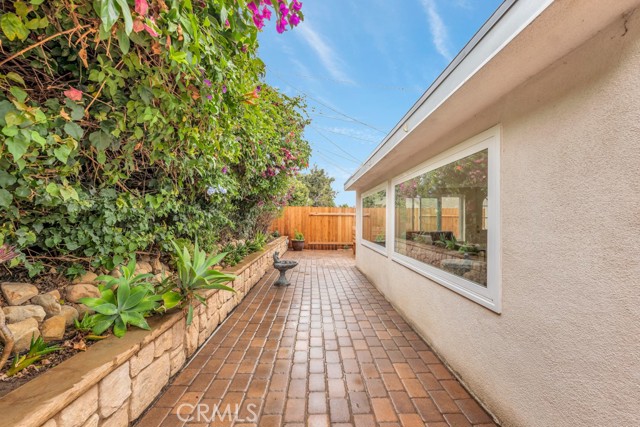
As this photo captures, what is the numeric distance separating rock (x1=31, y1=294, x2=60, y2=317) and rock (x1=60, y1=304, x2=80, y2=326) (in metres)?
0.04

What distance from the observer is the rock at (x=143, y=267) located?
108 inches

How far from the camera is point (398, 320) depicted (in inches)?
142

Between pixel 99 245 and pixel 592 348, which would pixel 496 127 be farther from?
pixel 99 245

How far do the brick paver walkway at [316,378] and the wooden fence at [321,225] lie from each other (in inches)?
294

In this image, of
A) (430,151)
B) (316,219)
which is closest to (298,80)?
(316,219)

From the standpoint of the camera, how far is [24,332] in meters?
1.73

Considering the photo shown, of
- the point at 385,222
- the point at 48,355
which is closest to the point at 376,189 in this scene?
the point at 385,222

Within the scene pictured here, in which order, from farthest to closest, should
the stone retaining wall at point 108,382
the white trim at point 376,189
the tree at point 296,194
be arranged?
the tree at point 296,194 → the white trim at point 376,189 → the stone retaining wall at point 108,382

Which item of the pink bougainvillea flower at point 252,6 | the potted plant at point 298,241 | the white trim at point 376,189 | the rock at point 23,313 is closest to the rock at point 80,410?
the rock at point 23,313

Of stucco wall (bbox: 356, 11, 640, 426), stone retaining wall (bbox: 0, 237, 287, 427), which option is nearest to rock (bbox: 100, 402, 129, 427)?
stone retaining wall (bbox: 0, 237, 287, 427)

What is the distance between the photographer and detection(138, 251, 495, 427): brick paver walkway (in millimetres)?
1882

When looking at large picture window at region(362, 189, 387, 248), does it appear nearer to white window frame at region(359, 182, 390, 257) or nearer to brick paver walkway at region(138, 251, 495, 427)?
white window frame at region(359, 182, 390, 257)

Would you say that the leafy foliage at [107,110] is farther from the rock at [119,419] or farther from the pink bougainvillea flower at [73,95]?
the rock at [119,419]

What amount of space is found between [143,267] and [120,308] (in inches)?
36.1
